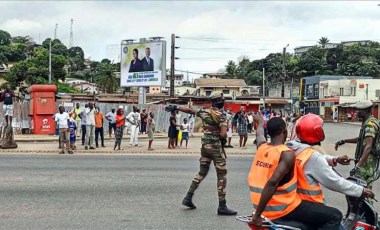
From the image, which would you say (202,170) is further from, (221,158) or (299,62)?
(299,62)

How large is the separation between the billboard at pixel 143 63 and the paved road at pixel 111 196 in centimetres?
2460

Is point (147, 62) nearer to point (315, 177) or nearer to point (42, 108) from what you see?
point (42, 108)

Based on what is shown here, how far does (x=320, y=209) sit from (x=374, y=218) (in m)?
0.65

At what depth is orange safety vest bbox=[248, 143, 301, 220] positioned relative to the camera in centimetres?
411

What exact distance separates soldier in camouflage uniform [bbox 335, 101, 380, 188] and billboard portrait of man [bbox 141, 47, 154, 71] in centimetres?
3317

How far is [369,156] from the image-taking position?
628 centimetres

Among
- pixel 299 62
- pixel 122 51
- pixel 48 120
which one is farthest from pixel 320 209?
pixel 299 62

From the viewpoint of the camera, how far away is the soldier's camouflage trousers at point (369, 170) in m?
6.23

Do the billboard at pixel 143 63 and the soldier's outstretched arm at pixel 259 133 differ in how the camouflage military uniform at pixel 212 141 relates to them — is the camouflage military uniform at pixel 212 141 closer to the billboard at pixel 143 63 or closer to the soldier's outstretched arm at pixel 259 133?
the soldier's outstretched arm at pixel 259 133

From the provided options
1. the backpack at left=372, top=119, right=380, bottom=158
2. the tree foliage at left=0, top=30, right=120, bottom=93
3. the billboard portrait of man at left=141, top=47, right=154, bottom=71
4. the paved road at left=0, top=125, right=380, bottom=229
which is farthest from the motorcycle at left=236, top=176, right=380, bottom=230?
the tree foliage at left=0, top=30, right=120, bottom=93

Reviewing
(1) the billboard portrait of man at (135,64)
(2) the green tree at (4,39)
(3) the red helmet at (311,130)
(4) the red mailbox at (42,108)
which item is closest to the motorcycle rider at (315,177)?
(3) the red helmet at (311,130)

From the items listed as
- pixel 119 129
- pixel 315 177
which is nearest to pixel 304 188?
pixel 315 177

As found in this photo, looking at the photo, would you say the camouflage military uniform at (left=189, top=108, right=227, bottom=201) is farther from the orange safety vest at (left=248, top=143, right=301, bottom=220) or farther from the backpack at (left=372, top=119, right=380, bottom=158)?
the orange safety vest at (left=248, top=143, right=301, bottom=220)

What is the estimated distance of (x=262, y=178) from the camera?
13.7 ft
